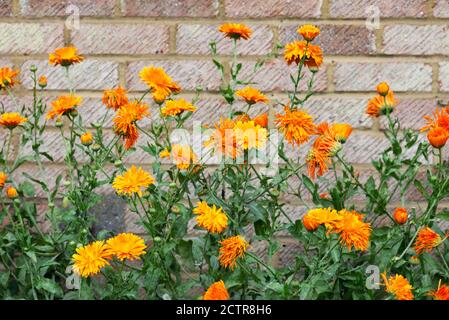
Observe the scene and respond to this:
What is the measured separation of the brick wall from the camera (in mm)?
1944

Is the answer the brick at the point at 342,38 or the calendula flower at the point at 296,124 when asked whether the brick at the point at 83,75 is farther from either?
the calendula flower at the point at 296,124

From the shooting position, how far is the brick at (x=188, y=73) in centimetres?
196

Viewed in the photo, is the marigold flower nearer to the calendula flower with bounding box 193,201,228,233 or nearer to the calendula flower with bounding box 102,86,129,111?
the calendula flower with bounding box 102,86,129,111

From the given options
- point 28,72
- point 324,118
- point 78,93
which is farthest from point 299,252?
point 28,72

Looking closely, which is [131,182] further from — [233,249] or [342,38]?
[342,38]

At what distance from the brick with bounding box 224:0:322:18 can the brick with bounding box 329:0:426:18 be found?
0.07 m

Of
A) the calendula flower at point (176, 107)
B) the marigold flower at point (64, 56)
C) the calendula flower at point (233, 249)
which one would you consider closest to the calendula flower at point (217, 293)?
the calendula flower at point (233, 249)

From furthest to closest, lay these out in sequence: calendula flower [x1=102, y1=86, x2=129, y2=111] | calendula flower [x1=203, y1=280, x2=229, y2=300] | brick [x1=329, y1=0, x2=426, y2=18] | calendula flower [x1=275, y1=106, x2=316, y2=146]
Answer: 1. brick [x1=329, y1=0, x2=426, y2=18]
2. calendula flower [x1=102, y1=86, x2=129, y2=111]
3. calendula flower [x1=275, y1=106, x2=316, y2=146]
4. calendula flower [x1=203, y1=280, x2=229, y2=300]

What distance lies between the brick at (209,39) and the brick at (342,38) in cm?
5

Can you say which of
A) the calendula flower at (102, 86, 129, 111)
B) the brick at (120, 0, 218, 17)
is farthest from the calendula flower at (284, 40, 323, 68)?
the brick at (120, 0, 218, 17)

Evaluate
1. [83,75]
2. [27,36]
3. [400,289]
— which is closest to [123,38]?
[83,75]

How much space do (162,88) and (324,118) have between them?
575 mm

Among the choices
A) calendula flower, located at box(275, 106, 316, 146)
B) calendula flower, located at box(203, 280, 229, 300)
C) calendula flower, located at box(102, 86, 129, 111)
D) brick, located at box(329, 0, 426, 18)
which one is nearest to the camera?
calendula flower, located at box(203, 280, 229, 300)

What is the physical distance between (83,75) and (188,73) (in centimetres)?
27
